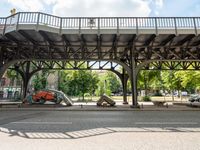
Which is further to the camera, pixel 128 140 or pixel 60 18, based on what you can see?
pixel 60 18

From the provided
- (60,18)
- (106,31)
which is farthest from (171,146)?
(60,18)

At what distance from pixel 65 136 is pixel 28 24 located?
425 inches

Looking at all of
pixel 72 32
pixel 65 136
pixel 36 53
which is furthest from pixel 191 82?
pixel 65 136

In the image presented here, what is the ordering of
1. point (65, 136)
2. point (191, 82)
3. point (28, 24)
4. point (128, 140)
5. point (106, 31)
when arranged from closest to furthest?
point (128, 140)
point (65, 136)
point (28, 24)
point (106, 31)
point (191, 82)

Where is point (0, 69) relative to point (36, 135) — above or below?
above

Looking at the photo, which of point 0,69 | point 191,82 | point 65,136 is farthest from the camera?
point 191,82

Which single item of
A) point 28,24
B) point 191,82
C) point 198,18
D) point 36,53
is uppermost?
point 198,18

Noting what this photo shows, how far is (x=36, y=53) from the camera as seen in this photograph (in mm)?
17484

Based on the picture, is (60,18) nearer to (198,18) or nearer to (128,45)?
(128,45)

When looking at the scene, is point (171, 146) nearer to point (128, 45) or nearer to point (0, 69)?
point (128, 45)

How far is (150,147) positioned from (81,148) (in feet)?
6.86

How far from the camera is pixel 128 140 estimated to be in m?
5.29

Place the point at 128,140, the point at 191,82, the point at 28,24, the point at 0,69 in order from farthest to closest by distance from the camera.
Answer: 1. the point at 191,82
2. the point at 0,69
3. the point at 28,24
4. the point at 128,140

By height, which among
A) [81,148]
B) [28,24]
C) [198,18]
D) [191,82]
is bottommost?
[81,148]
